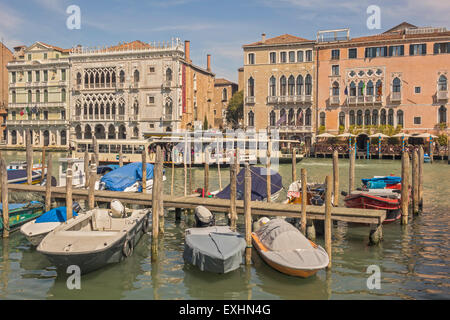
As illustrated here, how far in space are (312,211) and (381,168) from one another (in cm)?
2095

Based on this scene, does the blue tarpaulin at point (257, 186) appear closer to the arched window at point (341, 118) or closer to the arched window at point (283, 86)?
the arched window at point (341, 118)

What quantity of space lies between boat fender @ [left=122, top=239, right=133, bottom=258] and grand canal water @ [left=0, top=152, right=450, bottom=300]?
146mm

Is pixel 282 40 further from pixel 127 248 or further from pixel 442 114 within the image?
pixel 127 248

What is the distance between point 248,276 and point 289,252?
1.00 metres

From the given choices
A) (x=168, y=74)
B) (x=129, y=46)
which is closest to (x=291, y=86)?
(x=168, y=74)

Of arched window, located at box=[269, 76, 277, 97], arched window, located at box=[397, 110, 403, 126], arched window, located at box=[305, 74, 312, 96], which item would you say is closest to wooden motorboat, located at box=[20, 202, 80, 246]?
arched window, located at box=[269, 76, 277, 97]

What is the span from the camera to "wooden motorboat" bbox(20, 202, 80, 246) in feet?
33.9

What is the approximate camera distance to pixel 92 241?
9.20 m

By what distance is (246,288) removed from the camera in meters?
8.46

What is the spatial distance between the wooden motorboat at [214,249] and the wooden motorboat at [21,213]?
5.38 meters

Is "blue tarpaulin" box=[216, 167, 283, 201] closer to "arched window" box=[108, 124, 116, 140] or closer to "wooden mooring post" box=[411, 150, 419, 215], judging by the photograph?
"wooden mooring post" box=[411, 150, 419, 215]
